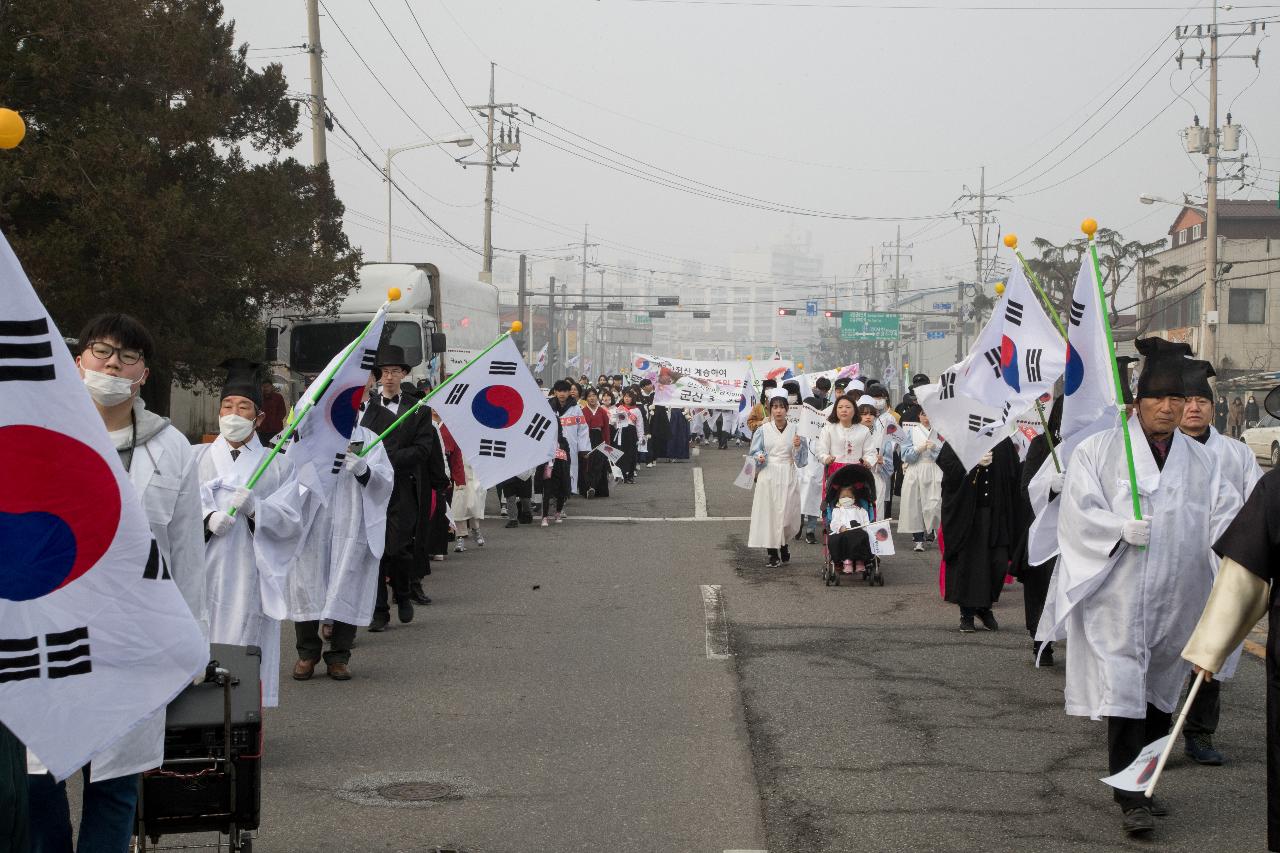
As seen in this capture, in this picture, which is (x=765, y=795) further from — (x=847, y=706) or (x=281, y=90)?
(x=281, y=90)

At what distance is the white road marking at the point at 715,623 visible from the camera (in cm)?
973

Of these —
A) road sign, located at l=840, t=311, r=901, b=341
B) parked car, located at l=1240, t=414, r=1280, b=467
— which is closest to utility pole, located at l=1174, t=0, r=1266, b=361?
parked car, located at l=1240, t=414, r=1280, b=467

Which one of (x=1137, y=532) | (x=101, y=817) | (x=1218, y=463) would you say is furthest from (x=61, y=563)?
(x=1218, y=463)

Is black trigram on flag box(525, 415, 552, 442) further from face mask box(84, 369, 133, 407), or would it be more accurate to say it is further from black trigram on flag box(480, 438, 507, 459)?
face mask box(84, 369, 133, 407)

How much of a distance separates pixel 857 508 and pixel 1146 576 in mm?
7427

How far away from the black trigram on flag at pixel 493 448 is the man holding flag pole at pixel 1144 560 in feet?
15.9

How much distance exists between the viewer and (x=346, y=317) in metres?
25.5

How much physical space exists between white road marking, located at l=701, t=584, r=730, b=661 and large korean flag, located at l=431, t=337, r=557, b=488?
5.48 ft

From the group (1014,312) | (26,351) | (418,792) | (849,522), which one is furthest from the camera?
(849,522)

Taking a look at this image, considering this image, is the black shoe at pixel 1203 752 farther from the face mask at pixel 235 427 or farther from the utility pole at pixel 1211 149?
the utility pole at pixel 1211 149

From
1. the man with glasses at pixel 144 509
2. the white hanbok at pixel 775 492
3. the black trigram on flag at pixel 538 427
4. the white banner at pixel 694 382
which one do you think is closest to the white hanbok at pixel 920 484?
the white hanbok at pixel 775 492

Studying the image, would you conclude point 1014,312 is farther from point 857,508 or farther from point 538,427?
point 857,508

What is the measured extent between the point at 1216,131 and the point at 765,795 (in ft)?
117

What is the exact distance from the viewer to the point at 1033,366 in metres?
8.68
